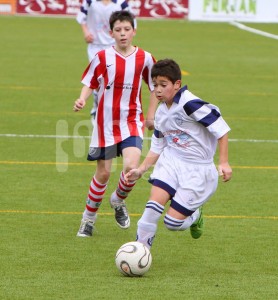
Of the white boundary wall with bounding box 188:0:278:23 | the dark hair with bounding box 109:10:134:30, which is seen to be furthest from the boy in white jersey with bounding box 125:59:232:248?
the white boundary wall with bounding box 188:0:278:23

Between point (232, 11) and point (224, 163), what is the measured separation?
31.5 m

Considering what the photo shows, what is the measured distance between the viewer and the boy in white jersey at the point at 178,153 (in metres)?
8.24

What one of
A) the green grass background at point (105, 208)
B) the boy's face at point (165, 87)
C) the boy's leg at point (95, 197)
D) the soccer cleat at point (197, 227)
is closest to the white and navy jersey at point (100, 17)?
the green grass background at point (105, 208)

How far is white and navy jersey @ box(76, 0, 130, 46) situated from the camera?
17234mm

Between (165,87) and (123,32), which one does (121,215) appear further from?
(165,87)

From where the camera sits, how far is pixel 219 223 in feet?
33.6

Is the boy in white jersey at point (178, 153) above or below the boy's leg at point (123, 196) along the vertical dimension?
above

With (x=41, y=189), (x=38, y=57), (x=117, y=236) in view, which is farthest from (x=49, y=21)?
(x=117, y=236)

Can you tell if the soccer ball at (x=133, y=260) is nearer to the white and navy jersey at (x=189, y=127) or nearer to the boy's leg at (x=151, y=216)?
the boy's leg at (x=151, y=216)

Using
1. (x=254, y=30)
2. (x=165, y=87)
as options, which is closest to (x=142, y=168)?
(x=165, y=87)

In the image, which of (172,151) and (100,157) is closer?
(172,151)

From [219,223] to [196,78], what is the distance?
42.2 ft

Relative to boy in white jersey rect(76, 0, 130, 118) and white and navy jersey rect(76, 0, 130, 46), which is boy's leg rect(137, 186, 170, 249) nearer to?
boy in white jersey rect(76, 0, 130, 118)

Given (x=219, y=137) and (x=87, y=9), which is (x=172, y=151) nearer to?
(x=219, y=137)
